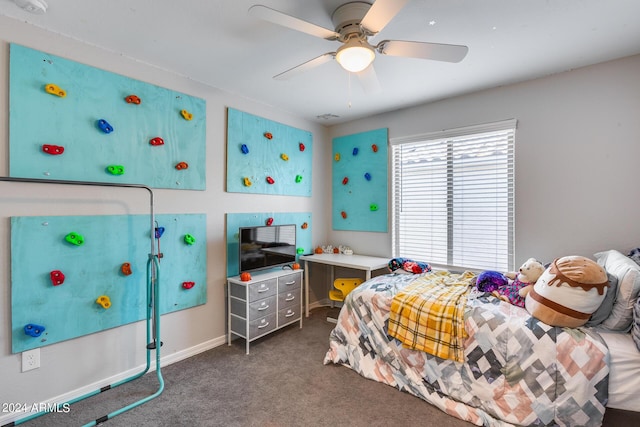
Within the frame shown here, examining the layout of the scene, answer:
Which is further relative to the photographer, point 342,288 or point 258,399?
point 342,288

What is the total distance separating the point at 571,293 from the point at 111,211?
3.20 m

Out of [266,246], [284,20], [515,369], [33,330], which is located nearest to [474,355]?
[515,369]

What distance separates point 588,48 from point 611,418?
2460 mm

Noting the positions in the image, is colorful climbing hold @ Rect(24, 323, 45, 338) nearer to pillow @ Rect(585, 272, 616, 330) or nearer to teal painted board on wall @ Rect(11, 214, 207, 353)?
teal painted board on wall @ Rect(11, 214, 207, 353)

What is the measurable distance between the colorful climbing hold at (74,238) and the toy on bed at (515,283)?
3093 millimetres

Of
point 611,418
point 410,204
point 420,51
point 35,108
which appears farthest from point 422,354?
point 35,108

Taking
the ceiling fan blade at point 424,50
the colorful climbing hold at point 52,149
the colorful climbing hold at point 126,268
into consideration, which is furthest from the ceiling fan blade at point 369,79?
the colorful climbing hold at point 126,268

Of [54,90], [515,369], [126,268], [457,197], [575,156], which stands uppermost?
[54,90]

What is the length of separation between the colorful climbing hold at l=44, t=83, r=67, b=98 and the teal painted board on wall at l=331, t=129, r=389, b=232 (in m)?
2.93

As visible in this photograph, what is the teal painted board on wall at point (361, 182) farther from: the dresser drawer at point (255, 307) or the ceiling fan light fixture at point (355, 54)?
the ceiling fan light fixture at point (355, 54)

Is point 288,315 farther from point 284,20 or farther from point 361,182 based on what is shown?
point 284,20

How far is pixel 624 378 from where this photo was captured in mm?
1573

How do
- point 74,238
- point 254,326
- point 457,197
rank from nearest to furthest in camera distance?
point 74,238
point 254,326
point 457,197

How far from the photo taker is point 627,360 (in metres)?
1.57
